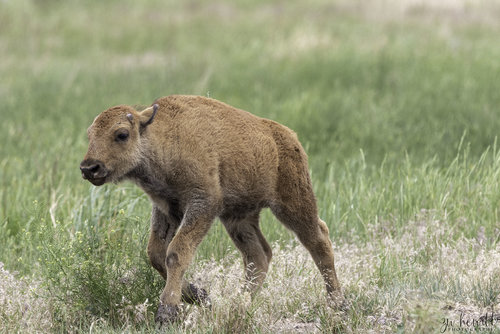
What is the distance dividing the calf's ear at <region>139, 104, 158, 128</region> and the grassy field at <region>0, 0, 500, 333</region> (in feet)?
3.67

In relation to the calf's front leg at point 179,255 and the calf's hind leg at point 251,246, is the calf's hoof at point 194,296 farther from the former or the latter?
the calf's hind leg at point 251,246

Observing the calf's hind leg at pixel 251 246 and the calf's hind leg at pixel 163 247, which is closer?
the calf's hind leg at pixel 163 247

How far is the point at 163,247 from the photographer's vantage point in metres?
5.48

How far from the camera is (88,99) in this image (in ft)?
48.0

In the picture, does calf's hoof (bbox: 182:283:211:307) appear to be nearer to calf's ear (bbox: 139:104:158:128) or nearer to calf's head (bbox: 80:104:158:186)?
calf's head (bbox: 80:104:158:186)

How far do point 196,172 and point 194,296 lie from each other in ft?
3.06

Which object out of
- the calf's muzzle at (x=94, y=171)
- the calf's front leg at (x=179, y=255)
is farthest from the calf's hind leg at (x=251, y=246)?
the calf's muzzle at (x=94, y=171)

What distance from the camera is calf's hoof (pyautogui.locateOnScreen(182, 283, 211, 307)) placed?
5535 millimetres

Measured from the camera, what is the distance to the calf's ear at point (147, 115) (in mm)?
5040

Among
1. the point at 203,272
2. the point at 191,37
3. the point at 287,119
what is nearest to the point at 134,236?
the point at 203,272

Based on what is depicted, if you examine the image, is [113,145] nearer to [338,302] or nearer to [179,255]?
[179,255]

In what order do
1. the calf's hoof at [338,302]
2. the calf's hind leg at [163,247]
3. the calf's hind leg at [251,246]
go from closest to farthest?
the calf's hind leg at [163,247], the calf's hoof at [338,302], the calf's hind leg at [251,246]

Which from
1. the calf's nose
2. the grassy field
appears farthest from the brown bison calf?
the grassy field

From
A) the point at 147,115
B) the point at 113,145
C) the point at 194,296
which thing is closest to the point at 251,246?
Answer: the point at 194,296
